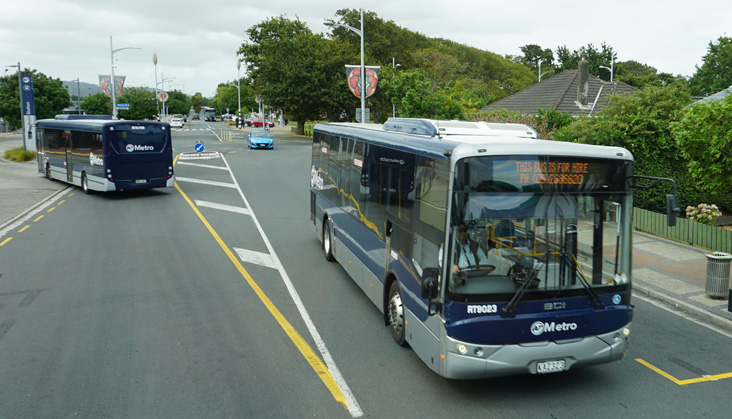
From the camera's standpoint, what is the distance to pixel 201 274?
1173 centimetres

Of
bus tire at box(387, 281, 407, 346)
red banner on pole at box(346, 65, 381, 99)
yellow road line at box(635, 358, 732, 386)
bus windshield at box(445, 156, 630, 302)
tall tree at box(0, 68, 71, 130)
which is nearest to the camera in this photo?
bus windshield at box(445, 156, 630, 302)

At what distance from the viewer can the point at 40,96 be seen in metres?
56.7

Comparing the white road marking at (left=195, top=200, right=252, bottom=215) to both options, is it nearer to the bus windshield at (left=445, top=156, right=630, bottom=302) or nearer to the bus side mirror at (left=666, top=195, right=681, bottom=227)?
the bus windshield at (left=445, top=156, right=630, bottom=302)

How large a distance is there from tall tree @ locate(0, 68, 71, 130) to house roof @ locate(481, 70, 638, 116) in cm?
4330

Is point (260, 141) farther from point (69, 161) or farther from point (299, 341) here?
point (299, 341)

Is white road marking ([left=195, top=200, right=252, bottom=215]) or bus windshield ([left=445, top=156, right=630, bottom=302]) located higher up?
bus windshield ([left=445, top=156, right=630, bottom=302])

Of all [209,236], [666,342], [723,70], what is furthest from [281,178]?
[723,70]

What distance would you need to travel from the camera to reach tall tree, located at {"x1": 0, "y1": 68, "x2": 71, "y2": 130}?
56656mm

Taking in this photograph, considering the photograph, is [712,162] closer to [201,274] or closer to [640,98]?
[640,98]

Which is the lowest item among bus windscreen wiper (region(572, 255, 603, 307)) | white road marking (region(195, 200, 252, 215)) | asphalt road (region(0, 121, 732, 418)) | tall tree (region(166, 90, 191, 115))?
asphalt road (region(0, 121, 732, 418))

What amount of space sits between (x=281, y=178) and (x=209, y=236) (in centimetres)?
1349

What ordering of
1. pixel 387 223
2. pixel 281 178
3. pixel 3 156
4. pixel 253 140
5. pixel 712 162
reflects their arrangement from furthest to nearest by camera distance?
pixel 253 140
pixel 3 156
pixel 281 178
pixel 712 162
pixel 387 223

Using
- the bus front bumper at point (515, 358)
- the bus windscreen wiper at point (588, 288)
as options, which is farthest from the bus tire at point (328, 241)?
the bus windscreen wiper at point (588, 288)

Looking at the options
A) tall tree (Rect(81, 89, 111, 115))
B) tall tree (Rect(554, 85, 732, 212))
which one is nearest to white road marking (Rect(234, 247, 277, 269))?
tall tree (Rect(554, 85, 732, 212))
